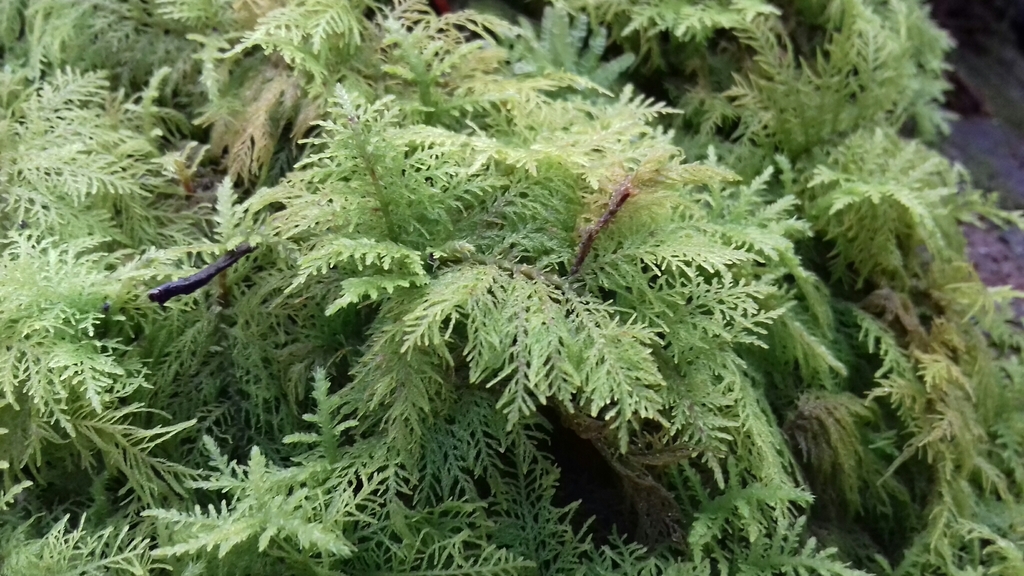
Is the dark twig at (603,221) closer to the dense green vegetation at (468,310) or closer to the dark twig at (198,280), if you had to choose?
the dense green vegetation at (468,310)

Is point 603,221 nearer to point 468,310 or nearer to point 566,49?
point 468,310

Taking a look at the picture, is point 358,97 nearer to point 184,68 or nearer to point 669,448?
point 184,68

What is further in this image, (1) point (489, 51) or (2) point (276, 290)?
(1) point (489, 51)

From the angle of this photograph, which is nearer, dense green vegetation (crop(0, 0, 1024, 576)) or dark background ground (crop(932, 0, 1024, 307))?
dense green vegetation (crop(0, 0, 1024, 576))

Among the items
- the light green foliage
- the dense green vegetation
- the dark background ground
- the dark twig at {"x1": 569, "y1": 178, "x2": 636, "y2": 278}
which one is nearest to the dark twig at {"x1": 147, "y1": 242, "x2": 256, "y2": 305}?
the dense green vegetation

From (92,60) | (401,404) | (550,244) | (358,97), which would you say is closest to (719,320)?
(550,244)

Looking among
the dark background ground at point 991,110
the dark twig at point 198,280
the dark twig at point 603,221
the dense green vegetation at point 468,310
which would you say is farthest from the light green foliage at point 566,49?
the dark background ground at point 991,110

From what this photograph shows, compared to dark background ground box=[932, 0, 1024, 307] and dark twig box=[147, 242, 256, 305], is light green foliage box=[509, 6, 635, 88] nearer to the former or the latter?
dark twig box=[147, 242, 256, 305]
